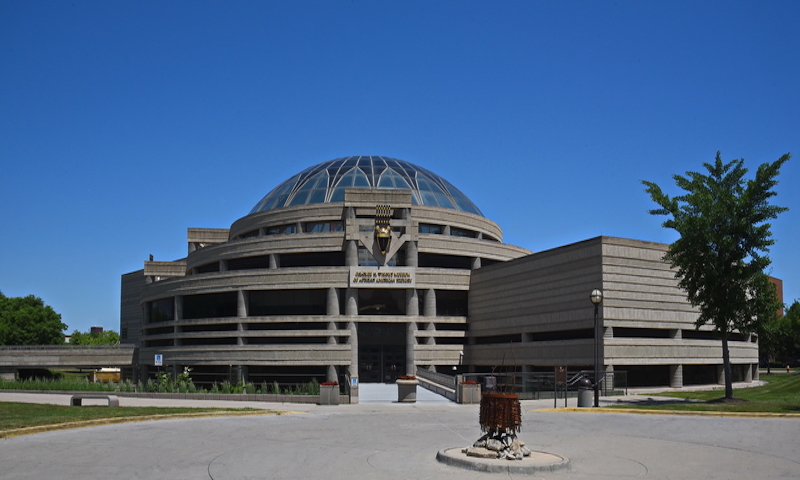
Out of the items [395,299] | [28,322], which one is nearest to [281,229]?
[395,299]

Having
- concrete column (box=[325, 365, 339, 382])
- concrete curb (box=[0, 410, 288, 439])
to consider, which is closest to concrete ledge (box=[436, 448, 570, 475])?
concrete curb (box=[0, 410, 288, 439])

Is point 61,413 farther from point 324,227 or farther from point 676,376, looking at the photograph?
point 324,227

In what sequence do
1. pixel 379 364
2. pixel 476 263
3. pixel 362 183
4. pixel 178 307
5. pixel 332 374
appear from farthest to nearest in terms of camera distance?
pixel 362 183 → pixel 178 307 → pixel 476 263 → pixel 379 364 → pixel 332 374

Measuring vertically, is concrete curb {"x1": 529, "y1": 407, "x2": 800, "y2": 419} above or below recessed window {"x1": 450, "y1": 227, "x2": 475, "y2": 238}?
below

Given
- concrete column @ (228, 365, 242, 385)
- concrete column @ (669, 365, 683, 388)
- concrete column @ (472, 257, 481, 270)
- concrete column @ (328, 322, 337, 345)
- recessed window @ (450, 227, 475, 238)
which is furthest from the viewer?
recessed window @ (450, 227, 475, 238)

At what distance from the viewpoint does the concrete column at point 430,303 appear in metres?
59.0

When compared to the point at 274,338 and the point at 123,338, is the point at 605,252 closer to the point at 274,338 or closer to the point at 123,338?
the point at 274,338

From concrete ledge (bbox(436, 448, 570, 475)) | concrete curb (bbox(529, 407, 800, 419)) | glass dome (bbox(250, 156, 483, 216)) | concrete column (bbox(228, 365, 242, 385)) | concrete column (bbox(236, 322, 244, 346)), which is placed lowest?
concrete column (bbox(228, 365, 242, 385))

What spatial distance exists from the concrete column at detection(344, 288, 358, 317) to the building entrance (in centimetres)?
153

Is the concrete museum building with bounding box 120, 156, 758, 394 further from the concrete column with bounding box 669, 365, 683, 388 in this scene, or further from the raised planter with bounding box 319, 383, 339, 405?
the raised planter with bounding box 319, 383, 339, 405

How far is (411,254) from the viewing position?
59.0m

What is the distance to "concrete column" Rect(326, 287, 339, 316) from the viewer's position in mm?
57562

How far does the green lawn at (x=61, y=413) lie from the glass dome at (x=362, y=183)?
37.1 metres

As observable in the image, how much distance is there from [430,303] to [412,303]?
1554 mm
